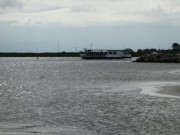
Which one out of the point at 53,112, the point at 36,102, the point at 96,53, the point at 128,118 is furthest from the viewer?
the point at 96,53

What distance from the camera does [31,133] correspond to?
18.2 metres

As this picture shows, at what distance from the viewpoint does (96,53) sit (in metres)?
196

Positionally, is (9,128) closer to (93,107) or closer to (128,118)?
(128,118)

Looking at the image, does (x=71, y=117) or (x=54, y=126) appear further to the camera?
(x=71, y=117)

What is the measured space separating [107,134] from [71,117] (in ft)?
16.6

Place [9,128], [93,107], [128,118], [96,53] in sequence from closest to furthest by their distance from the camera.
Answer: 1. [9,128]
2. [128,118]
3. [93,107]
4. [96,53]

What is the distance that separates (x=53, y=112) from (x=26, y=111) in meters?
1.93

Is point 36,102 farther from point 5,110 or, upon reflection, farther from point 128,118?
point 128,118

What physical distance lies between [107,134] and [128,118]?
4509 millimetres

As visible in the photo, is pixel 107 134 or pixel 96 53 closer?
pixel 107 134

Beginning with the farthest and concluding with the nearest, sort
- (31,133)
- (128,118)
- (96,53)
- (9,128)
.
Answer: (96,53), (128,118), (9,128), (31,133)

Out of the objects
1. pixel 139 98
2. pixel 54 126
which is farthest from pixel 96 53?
pixel 54 126

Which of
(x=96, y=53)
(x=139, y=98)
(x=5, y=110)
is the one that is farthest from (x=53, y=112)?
(x=96, y=53)

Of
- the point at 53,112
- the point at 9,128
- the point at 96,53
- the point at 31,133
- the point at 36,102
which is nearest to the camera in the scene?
the point at 31,133
